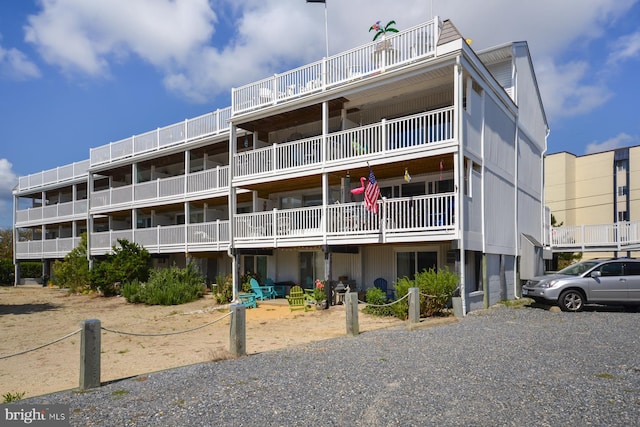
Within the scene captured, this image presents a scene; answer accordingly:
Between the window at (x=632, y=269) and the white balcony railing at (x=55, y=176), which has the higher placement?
the white balcony railing at (x=55, y=176)

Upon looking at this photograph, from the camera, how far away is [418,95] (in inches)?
682

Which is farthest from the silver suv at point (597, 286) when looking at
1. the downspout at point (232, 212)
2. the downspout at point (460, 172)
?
the downspout at point (232, 212)

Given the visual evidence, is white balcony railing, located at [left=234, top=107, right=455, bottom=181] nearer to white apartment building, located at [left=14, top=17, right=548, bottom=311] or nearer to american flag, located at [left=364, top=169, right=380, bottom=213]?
white apartment building, located at [left=14, top=17, right=548, bottom=311]

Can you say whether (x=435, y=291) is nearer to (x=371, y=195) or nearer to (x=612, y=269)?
(x=371, y=195)

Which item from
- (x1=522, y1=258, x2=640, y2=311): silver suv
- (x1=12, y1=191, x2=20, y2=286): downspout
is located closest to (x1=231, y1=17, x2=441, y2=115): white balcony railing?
(x1=522, y1=258, x2=640, y2=311): silver suv

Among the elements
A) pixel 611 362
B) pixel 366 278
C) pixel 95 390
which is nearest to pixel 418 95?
pixel 366 278

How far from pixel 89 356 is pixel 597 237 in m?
23.3

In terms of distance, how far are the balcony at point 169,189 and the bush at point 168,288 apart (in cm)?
393

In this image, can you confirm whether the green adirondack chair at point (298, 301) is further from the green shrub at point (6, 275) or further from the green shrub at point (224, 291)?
the green shrub at point (6, 275)

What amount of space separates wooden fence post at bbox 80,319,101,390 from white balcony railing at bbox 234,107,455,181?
426 inches

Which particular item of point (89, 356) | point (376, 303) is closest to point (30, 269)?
point (376, 303)

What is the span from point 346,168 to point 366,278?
4.96m

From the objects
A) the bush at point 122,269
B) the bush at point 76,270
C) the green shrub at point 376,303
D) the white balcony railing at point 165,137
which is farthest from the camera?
the bush at point 76,270

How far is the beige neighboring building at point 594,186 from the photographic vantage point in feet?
131
